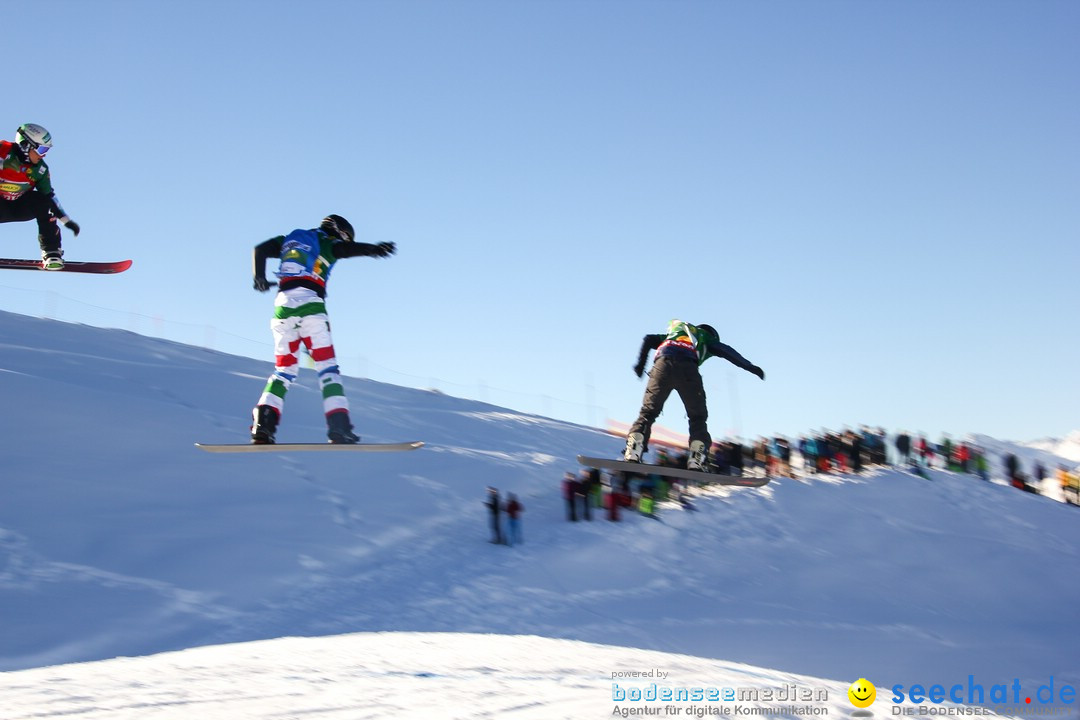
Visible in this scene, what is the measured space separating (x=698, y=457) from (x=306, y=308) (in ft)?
14.7

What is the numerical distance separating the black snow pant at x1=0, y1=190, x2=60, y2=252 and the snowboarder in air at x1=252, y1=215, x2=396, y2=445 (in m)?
3.27

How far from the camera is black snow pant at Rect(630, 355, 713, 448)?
9430 millimetres

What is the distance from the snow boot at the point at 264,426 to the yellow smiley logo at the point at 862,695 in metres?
4.70

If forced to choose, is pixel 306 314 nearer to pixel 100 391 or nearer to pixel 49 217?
pixel 49 217

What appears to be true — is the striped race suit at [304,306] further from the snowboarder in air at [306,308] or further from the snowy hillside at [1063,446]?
the snowy hillside at [1063,446]

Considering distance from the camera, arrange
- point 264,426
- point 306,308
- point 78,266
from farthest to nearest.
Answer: point 78,266
point 264,426
point 306,308

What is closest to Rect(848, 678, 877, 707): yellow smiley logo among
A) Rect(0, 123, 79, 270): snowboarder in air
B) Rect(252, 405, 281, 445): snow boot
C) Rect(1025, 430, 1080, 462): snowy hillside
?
Rect(252, 405, 281, 445): snow boot

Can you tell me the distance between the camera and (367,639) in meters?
8.15

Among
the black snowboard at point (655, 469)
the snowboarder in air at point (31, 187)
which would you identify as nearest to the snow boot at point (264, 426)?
the black snowboard at point (655, 469)

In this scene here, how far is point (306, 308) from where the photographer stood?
22.8 ft

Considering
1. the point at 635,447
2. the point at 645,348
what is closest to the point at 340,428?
the point at 635,447

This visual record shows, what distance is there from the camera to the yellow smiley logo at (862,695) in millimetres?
6693

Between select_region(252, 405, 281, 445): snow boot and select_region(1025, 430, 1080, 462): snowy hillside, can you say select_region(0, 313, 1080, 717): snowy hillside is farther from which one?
select_region(1025, 430, 1080, 462): snowy hillside

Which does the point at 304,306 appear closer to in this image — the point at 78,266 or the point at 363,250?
the point at 363,250
